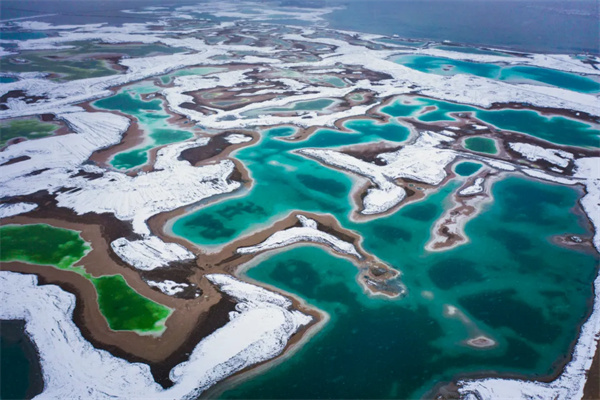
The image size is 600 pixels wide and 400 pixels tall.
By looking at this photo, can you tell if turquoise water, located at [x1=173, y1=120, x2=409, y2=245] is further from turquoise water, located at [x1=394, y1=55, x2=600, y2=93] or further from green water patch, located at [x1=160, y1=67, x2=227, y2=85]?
turquoise water, located at [x1=394, y1=55, x2=600, y2=93]

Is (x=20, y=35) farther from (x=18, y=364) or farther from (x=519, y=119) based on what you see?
(x=519, y=119)

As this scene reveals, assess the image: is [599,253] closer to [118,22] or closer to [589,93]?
[589,93]

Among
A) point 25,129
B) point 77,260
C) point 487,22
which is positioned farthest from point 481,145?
point 487,22

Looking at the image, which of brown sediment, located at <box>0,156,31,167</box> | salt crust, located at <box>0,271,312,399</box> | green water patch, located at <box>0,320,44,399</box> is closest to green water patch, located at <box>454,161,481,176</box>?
salt crust, located at <box>0,271,312,399</box>

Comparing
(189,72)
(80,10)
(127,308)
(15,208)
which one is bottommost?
(127,308)

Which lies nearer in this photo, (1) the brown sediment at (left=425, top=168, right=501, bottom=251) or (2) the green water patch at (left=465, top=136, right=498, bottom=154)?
(1) the brown sediment at (left=425, top=168, right=501, bottom=251)

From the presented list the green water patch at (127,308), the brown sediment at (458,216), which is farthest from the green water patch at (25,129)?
the brown sediment at (458,216)
